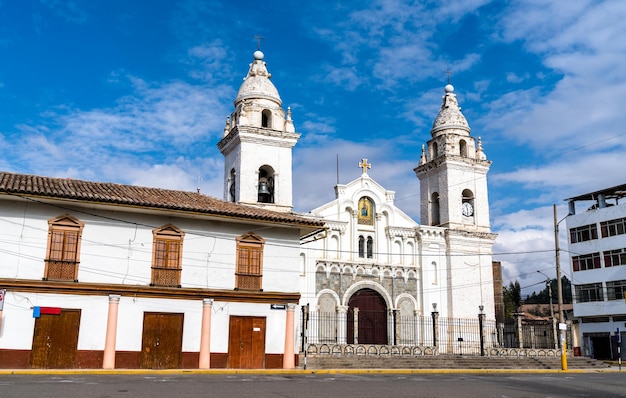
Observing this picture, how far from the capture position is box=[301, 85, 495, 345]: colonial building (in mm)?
36844

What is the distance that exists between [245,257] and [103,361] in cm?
643

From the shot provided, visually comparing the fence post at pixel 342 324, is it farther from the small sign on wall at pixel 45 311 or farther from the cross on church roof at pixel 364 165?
the small sign on wall at pixel 45 311

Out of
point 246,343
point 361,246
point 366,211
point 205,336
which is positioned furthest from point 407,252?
point 205,336

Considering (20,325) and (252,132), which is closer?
(20,325)

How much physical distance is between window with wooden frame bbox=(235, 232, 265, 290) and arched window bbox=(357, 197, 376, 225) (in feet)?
48.8

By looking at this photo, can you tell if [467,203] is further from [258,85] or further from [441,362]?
[441,362]

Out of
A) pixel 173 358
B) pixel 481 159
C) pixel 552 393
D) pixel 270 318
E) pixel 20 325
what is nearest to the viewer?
pixel 552 393

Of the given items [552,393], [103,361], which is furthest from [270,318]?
[552,393]

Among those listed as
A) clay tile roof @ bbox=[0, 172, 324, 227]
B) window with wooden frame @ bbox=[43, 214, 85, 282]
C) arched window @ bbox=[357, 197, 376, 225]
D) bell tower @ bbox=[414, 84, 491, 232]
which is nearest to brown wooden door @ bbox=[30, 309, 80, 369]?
window with wooden frame @ bbox=[43, 214, 85, 282]

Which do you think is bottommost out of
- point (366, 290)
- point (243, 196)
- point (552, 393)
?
point (552, 393)

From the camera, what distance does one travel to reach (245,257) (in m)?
24.9

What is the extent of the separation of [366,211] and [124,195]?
18.9 meters

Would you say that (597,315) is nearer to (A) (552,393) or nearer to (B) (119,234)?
(A) (552,393)

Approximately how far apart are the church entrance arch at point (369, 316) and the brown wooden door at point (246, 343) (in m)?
13.4
